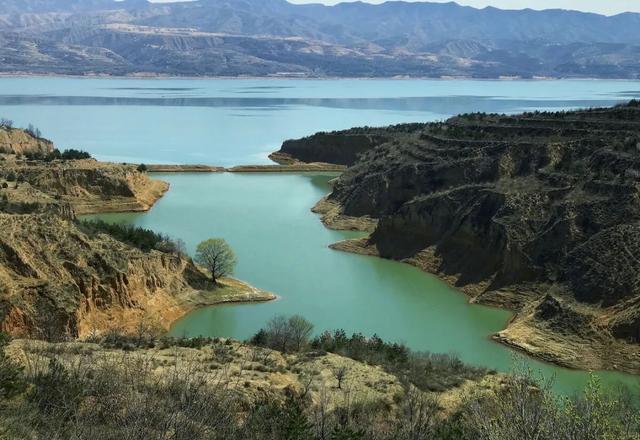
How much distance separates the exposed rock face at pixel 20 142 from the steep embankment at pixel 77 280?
4332 cm

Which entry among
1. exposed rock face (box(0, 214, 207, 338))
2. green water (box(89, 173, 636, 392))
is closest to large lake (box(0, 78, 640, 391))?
green water (box(89, 173, 636, 392))

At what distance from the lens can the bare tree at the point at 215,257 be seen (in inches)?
1535

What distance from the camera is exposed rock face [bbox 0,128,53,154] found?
8244 cm

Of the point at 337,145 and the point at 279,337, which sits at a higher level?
the point at 337,145

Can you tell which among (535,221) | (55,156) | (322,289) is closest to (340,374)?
(322,289)

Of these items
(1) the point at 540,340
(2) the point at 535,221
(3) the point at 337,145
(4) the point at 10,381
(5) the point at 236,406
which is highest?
(4) the point at 10,381

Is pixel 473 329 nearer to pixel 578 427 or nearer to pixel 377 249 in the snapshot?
pixel 377 249

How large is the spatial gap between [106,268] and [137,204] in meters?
31.5

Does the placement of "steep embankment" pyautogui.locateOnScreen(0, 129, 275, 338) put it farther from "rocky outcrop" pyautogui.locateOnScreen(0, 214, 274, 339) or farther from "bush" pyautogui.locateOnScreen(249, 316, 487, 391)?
"bush" pyautogui.locateOnScreen(249, 316, 487, 391)

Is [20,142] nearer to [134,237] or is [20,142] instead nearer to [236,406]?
[134,237]

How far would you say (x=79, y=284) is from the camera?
3094cm

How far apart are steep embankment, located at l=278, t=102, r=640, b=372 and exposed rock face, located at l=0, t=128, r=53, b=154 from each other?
137ft

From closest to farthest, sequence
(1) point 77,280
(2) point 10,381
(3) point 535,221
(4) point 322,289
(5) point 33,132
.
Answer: (2) point 10,381 < (1) point 77,280 < (4) point 322,289 < (3) point 535,221 < (5) point 33,132

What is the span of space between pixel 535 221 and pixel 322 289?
12.4 meters
